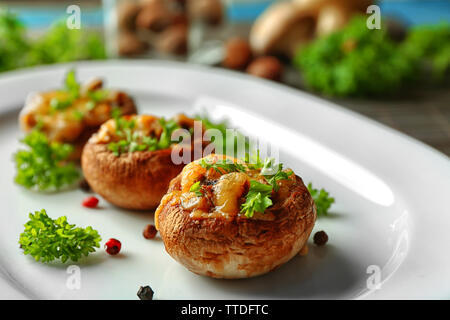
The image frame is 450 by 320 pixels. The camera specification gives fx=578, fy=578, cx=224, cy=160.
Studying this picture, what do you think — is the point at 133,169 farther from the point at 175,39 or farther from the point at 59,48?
the point at 175,39

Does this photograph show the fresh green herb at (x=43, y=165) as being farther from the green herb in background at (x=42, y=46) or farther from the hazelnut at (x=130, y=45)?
the hazelnut at (x=130, y=45)

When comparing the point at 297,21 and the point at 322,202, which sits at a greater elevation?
the point at 297,21

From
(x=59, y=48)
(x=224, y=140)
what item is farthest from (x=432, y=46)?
(x=59, y=48)

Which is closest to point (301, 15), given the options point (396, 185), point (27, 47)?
point (27, 47)

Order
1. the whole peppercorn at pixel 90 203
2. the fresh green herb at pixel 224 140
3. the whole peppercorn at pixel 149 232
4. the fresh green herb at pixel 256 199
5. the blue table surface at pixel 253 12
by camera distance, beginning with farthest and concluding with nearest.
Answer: the blue table surface at pixel 253 12, the fresh green herb at pixel 224 140, the whole peppercorn at pixel 90 203, the whole peppercorn at pixel 149 232, the fresh green herb at pixel 256 199

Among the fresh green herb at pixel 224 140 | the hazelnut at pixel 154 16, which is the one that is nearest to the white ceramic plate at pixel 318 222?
the fresh green herb at pixel 224 140

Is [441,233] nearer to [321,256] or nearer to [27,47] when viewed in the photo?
[321,256]
